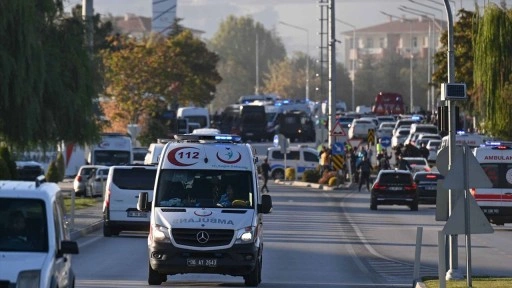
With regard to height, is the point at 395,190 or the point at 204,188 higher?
the point at 204,188

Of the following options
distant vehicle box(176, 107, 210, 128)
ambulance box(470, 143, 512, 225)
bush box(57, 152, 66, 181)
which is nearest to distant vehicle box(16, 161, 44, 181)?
bush box(57, 152, 66, 181)

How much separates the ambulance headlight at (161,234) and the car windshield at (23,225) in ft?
22.0

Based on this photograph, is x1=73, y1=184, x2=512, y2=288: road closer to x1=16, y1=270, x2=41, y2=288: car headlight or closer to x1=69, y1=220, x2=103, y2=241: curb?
x1=69, y1=220, x2=103, y2=241: curb

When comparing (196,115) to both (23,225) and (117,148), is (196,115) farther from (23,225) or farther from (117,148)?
(23,225)

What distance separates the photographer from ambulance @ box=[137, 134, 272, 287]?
802 inches

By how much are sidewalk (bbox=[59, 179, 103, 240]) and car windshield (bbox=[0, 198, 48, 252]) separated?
18.9 metres

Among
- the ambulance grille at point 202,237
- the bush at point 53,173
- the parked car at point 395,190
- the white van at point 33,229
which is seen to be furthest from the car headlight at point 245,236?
the bush at point 53,173

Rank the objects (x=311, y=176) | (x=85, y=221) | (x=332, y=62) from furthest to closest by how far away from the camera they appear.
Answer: (x=311, y=176) < (x=332, y=62) < (x=85, y=221)

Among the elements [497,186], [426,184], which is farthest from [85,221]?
[426,184]

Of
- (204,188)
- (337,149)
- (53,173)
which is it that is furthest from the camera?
(337,149)

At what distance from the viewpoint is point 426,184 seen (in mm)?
51531

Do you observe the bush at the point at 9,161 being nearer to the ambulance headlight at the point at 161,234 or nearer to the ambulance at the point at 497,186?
the ambulance at the point at 497,186

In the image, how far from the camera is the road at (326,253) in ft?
74.7

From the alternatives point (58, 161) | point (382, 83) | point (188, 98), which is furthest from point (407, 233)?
point (382, 83)
